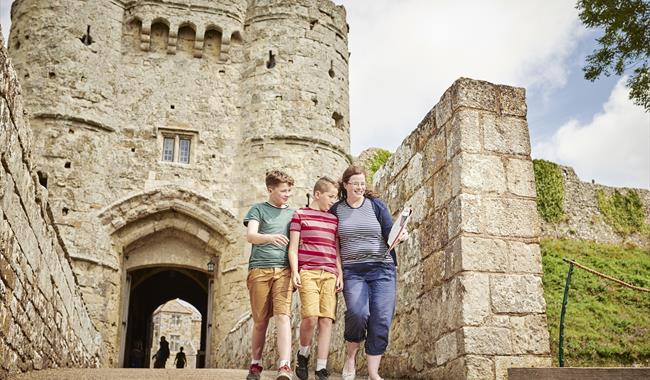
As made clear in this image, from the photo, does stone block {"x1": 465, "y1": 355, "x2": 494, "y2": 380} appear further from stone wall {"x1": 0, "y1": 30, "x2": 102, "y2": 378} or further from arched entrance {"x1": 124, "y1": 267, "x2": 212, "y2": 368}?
arched entrance {"x1": 124, "y1": 267, "x2": 212, "y2": 368}

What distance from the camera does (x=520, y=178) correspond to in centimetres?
434

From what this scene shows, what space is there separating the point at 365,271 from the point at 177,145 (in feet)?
44.0

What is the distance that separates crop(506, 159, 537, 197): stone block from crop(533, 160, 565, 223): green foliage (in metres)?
17.9

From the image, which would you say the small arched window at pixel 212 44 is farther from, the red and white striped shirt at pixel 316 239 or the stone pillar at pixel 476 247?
the red and white striped shirt at pixel 316 239

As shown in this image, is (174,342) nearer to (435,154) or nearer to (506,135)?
(435,154)

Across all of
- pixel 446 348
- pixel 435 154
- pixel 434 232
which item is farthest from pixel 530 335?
pixel 435 154

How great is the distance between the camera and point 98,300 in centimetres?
1505

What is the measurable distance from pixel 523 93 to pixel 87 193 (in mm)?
12914

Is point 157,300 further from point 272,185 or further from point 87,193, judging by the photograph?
point 272,185

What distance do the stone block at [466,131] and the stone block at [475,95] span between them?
54mm

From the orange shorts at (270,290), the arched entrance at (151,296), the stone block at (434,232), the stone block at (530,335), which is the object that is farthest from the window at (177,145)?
the stone block at (530,335)

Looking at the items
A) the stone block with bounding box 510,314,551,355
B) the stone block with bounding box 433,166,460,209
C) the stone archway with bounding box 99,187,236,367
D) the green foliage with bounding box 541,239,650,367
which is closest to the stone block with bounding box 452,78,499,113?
the stone block with bounding box 433,166,460,209

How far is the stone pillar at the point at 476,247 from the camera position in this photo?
3.97 m

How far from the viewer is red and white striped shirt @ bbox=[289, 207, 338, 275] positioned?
4.07 m
